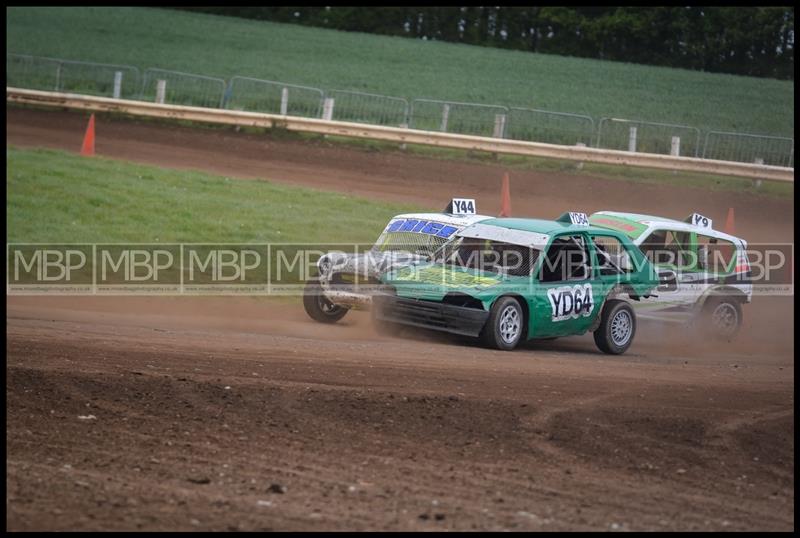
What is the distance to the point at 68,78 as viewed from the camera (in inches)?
1336

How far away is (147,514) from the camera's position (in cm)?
597

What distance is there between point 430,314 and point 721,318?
4.92m

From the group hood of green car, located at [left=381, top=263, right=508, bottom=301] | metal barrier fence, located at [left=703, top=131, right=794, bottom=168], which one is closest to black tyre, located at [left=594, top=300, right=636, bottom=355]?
hood of green car, located at [left=381, top=263, right=508, bottom=301]

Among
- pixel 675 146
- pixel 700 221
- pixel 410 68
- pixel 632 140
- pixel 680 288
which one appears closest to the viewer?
pixel 680 288

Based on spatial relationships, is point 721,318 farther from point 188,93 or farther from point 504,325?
point 188,93

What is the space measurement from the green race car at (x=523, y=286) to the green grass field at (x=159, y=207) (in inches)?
234

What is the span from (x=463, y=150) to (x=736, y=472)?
68.6 feet

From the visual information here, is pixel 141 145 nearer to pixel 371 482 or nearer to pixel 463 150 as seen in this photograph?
pixel 463 150

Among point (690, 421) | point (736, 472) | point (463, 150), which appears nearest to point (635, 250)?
point (690, 421)

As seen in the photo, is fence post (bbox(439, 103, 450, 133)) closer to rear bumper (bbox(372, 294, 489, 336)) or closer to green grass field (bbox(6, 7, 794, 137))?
green grass field (bbox(6, 7, 794, 137))

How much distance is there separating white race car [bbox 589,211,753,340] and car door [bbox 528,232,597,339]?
1.19 metres

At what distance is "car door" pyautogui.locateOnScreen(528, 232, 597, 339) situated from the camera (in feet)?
42.3

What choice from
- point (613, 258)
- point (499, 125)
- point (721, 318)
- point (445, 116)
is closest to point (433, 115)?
point (445, 116)

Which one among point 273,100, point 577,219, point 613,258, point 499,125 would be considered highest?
point 273,100
